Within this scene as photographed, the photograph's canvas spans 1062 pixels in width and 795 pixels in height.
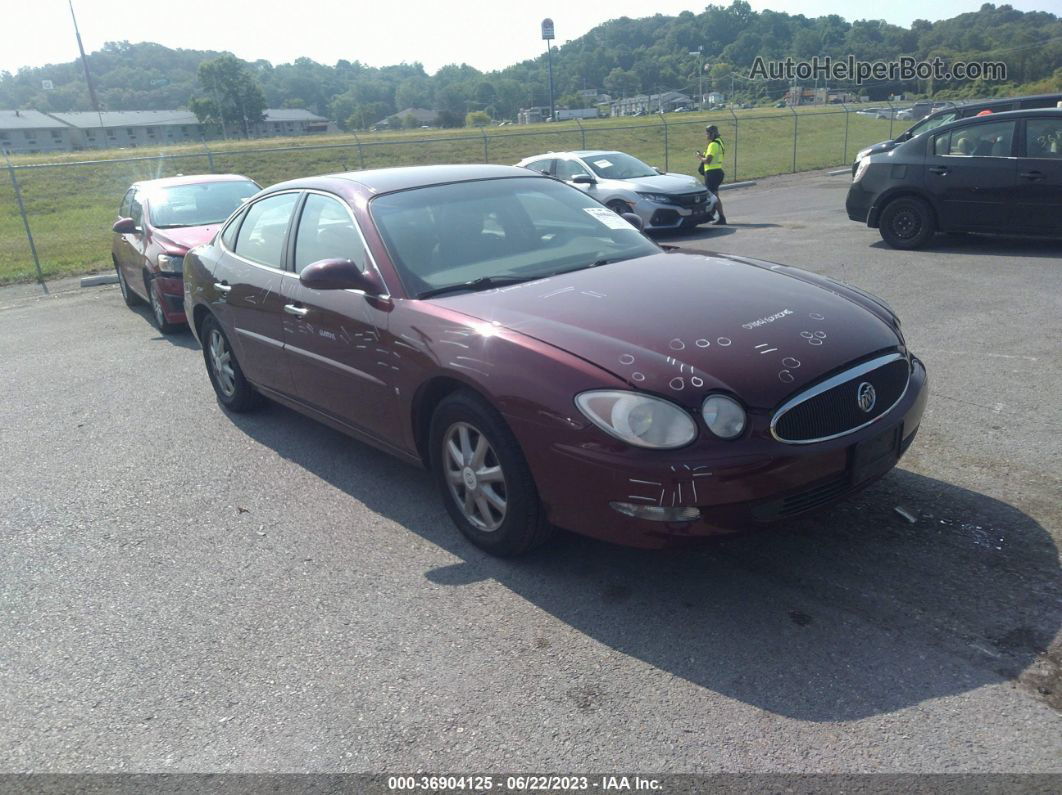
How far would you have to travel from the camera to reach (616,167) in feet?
51.8

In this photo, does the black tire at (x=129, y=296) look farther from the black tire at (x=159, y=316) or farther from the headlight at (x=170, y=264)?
the headlight at (x=170, y=264)

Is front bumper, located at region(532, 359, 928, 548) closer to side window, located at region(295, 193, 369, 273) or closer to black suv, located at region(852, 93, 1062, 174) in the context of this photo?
side window, located at region(295, 193, 369, 273)

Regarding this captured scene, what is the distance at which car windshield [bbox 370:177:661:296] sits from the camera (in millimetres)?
4410

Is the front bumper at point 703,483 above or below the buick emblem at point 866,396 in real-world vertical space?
below

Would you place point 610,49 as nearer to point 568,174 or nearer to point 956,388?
point 568,174

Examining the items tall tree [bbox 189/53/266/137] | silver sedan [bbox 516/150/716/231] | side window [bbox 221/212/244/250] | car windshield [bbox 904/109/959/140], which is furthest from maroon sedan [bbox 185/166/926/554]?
tall tree [bbox 189/53/266/137]

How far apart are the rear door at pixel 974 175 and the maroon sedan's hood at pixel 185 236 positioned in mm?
8380

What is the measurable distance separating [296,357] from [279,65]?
150565 mm

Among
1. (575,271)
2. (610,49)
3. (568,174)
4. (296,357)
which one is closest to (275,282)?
(296,357)

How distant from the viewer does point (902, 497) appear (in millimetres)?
4277

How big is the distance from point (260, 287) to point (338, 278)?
1323 millimetres

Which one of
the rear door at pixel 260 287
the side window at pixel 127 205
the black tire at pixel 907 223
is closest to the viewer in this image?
the rear door at pixel 260 287

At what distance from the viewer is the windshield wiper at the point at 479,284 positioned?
4250 mm

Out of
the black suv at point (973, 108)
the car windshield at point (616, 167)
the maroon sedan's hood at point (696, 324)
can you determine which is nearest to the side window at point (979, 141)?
the black suv at point (973, 108)
